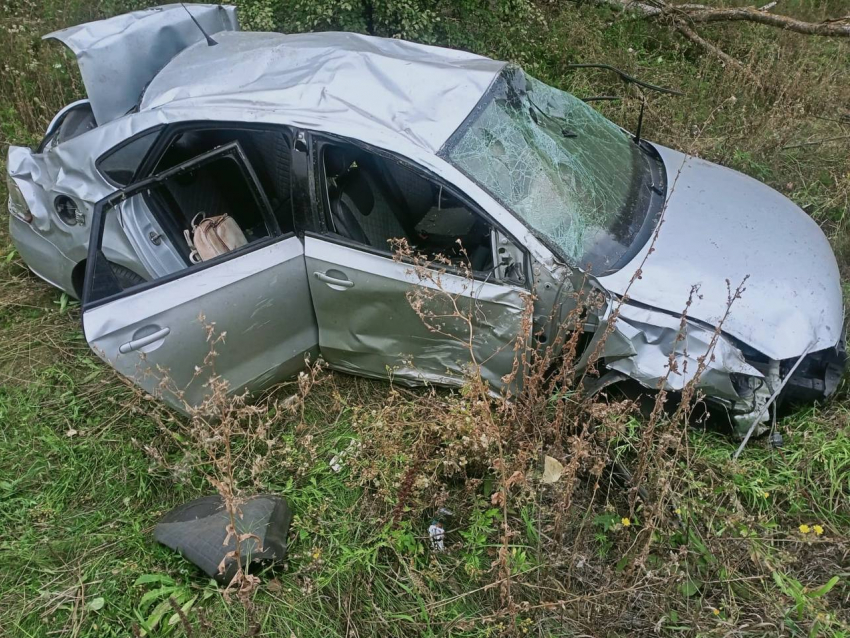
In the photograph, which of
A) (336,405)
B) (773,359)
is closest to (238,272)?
(336,405)

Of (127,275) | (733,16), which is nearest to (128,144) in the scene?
(127,275)

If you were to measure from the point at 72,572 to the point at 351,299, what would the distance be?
162cm

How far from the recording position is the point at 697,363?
8.89 feet

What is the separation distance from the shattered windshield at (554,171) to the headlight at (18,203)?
7.69 feet

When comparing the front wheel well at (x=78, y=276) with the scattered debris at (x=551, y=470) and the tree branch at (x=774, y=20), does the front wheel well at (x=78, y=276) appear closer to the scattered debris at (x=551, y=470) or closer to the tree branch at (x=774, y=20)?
the scattered debris at (x=551, y=470)

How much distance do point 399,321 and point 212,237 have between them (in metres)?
1.03

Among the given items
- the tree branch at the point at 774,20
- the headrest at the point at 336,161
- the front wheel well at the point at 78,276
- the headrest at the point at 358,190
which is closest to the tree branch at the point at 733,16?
the tree branch at the point at 774,20

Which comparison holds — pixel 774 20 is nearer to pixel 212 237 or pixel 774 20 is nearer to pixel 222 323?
pixel 212 237

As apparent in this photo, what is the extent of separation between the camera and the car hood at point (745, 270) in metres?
2.78

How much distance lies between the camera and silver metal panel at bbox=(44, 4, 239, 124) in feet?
10.9

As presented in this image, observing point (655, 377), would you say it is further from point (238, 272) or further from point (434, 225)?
point (238, 272)

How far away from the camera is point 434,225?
3.47 metres

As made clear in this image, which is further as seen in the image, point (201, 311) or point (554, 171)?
point (554, 171)

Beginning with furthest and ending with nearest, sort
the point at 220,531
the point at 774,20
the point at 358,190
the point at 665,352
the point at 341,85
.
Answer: the point at 774,20
the point at 358,190
the point at 341,85
the point at 665,352
the point at 220,531
